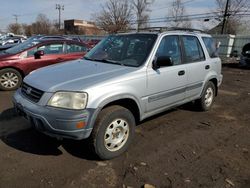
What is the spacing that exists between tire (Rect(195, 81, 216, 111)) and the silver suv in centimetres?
34

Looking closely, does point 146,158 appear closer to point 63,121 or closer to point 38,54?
point 63,121

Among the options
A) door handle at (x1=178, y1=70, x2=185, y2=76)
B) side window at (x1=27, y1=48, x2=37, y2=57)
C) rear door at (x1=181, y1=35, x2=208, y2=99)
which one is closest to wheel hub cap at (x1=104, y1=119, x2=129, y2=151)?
door handle at (x1=178, y1=70, x2=185, y2=76)

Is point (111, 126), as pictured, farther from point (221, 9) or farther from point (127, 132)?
point (221, 9)

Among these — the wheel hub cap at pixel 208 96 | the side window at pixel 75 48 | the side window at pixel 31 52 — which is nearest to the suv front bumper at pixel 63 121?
the wheel hub cap at pixel 208 96

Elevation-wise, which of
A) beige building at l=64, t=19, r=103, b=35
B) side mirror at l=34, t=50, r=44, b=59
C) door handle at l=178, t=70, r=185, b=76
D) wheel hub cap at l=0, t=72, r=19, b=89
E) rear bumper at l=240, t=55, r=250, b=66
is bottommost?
wheel hub cap at l=0, t=72, r=19, b=89

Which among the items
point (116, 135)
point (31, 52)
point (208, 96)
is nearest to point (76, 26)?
point (31, 52)

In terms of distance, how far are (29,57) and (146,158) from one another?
18.0 ft

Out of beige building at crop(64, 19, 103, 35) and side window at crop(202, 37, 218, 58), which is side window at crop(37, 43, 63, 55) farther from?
beige building at crop(64, 19, 103, 35)

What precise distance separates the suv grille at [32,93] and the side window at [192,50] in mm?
2718

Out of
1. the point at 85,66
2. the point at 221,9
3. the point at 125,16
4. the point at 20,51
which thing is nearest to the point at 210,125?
the point at 85,66

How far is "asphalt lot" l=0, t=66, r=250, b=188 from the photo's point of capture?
9.76 ft

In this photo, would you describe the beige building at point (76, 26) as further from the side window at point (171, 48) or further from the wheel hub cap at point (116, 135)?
the wheel hub cap at point (116, 135)

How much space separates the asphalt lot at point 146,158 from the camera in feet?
9.76

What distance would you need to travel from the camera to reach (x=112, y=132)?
11.2 ft
